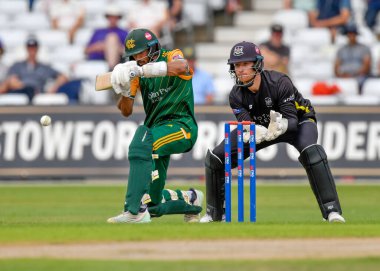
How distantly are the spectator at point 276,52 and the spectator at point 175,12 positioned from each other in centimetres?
298

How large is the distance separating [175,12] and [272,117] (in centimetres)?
1243

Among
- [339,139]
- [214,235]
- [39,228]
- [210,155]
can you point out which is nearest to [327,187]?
[210,155]

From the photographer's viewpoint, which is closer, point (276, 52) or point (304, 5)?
point (276, 52)

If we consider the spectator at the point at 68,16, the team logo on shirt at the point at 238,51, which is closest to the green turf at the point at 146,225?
the team logo on shirt at the point at 238,51

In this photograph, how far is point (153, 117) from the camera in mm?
11406

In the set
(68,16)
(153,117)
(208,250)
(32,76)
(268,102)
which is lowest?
(208,250)

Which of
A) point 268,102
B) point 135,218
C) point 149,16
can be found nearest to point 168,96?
point 268,102

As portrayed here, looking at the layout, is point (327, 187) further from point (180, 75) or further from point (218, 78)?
point (218, 78)

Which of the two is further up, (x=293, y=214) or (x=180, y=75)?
(x=180, y=75)

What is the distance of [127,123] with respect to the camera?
19.8 m

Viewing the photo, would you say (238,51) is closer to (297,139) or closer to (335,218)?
(297,139)

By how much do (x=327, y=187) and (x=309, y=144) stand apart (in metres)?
0.44

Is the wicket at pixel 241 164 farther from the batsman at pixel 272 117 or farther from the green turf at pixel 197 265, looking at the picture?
the green turf at pixel 197 265

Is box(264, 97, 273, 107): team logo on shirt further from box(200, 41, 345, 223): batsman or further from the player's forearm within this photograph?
the player's forearm
